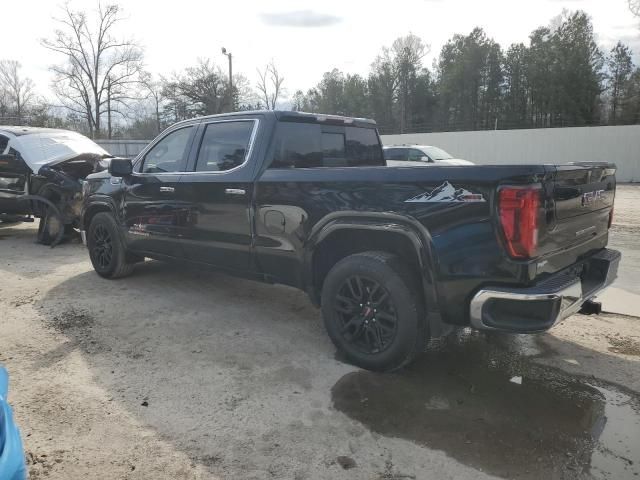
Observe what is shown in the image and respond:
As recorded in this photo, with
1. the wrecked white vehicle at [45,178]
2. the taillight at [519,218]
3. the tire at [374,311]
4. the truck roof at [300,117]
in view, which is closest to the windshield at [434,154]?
the wrecked white vehicle at [45,178]

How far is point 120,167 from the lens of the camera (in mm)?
5352

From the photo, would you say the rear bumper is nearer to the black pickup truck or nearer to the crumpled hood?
the black pickup truck

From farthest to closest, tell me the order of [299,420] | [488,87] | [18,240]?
[488,87], [18,240], [299,420]

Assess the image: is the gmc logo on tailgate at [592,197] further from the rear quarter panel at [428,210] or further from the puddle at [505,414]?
the puddle at [505,414]

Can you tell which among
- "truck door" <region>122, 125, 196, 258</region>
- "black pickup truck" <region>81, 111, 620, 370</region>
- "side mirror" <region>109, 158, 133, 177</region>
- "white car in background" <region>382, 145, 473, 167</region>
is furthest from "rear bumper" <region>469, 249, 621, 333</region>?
"white car in background" <region>382, 145, 473, 167</region>

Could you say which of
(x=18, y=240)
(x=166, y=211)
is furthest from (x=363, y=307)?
(x=18, y=240)

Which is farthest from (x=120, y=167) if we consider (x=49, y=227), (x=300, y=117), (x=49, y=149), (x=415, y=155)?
(x=415, y=155)

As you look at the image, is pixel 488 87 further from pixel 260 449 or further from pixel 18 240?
pixel 260 449

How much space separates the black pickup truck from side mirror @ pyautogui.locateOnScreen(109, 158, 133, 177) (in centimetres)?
1

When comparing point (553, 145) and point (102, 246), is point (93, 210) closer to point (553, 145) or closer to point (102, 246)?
point (102, 246)

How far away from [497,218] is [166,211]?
11.3 feet

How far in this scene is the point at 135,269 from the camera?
21.6 feet

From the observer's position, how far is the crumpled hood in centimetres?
870

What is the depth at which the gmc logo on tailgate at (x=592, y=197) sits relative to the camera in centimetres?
332
